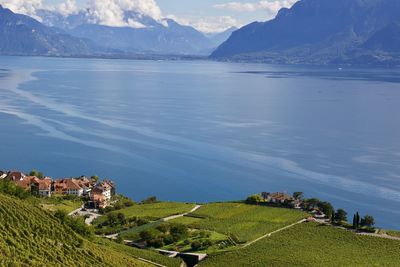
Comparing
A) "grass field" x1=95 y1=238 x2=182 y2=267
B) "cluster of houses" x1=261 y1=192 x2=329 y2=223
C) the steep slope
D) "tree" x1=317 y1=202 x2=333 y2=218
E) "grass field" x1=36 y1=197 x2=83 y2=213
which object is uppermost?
the steep slope

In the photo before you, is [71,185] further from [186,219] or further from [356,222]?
[356,222]

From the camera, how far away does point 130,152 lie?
3258 inches

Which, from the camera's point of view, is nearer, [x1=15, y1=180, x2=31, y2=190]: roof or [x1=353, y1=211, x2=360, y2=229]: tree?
[x1=353, y1=211, x2=360, y2=229]: tree

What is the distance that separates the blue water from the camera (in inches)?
2662

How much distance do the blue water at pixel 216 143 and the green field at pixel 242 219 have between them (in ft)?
40.7

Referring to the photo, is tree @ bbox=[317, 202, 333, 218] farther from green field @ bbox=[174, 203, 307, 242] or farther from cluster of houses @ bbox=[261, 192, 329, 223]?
green field @ bbox=[174, 203, 307, 242]

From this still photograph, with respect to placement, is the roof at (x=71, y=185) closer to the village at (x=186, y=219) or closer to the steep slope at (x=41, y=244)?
the village at (x=186, y=219)

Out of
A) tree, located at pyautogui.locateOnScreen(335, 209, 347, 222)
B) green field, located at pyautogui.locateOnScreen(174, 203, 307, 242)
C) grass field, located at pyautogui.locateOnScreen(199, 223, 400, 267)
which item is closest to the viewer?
grass field, located at pyautogui.locateOnScreen(199, 223, 400, 267)

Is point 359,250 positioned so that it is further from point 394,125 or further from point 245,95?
point 245,95

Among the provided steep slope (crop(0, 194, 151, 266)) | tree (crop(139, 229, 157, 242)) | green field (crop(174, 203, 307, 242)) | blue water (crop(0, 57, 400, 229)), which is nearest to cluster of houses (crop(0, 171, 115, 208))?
blue water (crop(0, 57, 400, 229))

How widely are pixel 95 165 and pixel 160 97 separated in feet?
244

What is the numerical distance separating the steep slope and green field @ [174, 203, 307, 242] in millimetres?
11155

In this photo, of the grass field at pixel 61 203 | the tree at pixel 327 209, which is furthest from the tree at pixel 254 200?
the grass field at pixel 61 203

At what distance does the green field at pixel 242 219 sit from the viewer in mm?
44594
